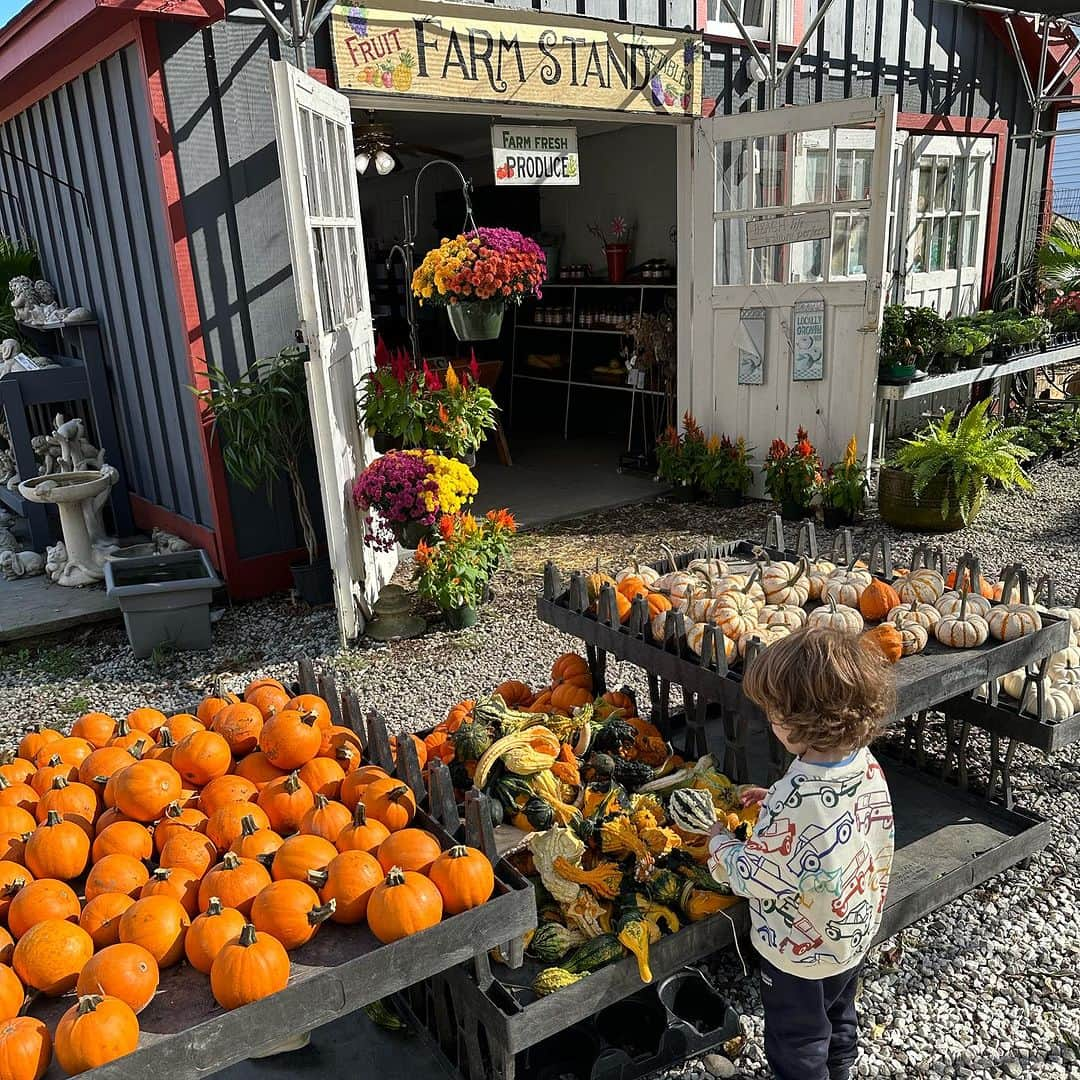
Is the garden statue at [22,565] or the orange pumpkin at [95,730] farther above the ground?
the orange pumpkin at [95,730]

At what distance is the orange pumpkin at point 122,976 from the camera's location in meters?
1.60

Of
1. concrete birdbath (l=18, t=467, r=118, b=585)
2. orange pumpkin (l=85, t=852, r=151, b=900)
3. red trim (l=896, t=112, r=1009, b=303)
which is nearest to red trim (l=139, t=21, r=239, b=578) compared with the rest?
concrete birdbath (l=18, t=467, r=118, b=585)

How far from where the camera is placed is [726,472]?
23.1ft

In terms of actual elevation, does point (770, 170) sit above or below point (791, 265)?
above

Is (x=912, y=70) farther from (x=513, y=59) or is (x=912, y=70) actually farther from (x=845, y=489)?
(x=513, y=59)

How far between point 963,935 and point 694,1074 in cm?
95

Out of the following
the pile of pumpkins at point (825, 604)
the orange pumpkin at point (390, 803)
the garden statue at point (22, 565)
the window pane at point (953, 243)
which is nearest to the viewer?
the orange pumpkin at point (390, 803)

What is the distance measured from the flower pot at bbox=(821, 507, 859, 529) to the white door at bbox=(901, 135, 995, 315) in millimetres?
2802

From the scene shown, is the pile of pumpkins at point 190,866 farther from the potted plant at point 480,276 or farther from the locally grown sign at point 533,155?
the locally grown sign at point 533,155

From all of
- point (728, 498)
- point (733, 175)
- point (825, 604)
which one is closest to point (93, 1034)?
point (825, 604)

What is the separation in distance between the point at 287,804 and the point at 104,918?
18.3 inches

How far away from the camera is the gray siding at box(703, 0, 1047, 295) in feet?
22.6

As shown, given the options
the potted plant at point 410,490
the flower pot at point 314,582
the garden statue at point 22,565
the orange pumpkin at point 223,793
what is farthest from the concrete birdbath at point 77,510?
the orange pumpkin at point 223,793

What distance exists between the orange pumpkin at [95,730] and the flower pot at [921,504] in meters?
5.29
